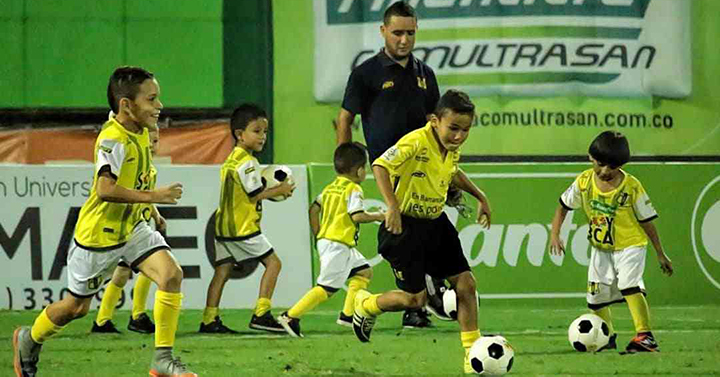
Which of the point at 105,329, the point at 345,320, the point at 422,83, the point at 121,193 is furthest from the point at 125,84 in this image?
the point at 345,320

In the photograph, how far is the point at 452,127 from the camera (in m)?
7.34

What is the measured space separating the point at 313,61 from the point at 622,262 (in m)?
7.94

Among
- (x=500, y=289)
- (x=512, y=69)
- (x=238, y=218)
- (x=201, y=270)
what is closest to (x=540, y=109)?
(x=512, y=69)

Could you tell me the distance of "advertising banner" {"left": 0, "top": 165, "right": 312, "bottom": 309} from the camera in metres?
12.4

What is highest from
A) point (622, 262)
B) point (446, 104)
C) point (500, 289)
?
point (446, 104)

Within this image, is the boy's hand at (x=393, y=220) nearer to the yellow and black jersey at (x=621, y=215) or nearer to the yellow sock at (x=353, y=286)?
the yellow and black jersey at (x=621, y=215)

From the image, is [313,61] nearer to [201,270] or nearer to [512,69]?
[512,69]

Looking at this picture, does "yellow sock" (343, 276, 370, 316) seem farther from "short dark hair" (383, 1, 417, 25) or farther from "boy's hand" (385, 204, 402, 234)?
"boy's hand" (385, 204, 402, 234)

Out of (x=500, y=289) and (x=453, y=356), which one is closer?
(x=453, y=356)

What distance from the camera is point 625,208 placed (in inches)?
364

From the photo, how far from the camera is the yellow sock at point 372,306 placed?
27.7 ft

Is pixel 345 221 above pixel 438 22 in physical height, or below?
below

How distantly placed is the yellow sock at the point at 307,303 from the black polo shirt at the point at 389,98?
165 cm

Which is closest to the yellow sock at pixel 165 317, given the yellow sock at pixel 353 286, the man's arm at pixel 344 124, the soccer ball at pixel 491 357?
the soccer ball at pixel 491 357
